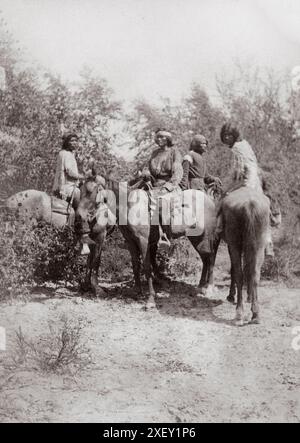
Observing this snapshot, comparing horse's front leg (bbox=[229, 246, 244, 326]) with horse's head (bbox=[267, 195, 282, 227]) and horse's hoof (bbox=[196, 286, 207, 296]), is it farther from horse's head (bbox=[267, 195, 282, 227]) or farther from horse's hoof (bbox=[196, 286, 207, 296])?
horse's hoof (bbox=[196, 286, 207, 296])

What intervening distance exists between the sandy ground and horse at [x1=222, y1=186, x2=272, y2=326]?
24.2 inches

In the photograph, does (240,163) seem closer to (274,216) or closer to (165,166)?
(274,216)

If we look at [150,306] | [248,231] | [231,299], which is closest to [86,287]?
[150,306]

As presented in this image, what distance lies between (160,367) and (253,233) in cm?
243

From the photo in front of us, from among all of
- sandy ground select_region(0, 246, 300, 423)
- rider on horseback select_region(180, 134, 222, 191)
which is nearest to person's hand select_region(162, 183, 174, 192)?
rider on horseback select_region(180, 134, 222, 191)

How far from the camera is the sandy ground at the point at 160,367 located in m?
5.87

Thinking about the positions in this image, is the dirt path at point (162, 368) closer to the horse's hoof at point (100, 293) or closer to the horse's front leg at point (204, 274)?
the horse's hoof at point (100, 293)

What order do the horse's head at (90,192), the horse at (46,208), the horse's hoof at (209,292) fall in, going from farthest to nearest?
the horse's hoof at (209,292)
the horse at (46,208)
the horse's head at (90,192)

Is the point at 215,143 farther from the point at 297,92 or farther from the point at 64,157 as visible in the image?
the point at 64,157

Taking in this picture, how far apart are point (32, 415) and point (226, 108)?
16.4 metres

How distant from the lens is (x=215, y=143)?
62.7ft

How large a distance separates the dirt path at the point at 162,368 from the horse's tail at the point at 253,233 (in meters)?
0.89

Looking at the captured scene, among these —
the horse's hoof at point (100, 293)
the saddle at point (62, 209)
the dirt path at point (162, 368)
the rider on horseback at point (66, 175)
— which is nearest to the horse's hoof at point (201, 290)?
the dirt path at point (162, 368)

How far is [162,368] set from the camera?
22.9 ft
